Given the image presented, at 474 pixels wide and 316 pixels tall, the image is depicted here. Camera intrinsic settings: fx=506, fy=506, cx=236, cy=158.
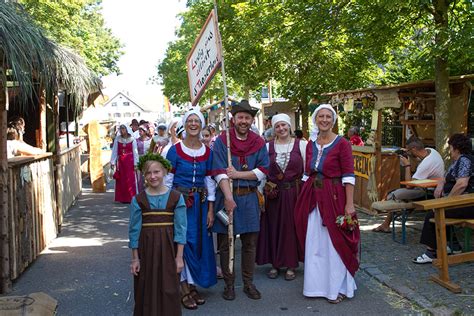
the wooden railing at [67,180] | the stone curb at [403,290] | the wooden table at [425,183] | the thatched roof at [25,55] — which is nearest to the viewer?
the stone curb at [403,290]

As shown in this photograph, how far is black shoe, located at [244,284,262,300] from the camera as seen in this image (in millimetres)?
4918

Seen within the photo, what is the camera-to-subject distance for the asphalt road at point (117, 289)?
15.3ft

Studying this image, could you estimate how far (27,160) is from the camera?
5953mm

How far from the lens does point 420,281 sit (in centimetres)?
529

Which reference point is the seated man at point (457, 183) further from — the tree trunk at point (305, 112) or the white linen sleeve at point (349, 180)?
the tree trunk at point (305, 112)

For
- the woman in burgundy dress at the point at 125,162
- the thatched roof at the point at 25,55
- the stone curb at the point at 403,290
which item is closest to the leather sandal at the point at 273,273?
the stone curb at the point at 403,290

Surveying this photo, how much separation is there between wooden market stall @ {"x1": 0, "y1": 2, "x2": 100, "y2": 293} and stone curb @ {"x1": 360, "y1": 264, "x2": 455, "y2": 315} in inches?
154

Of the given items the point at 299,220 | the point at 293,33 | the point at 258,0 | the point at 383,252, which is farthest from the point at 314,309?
the point at 258,0

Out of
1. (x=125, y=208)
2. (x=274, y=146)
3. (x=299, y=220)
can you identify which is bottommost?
(x=125, y=208)

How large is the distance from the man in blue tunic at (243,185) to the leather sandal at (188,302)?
0.36 metres

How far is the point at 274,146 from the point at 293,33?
17.2 feet

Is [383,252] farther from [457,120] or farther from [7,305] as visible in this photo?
[7,305]

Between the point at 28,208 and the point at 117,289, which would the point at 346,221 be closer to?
the point at 117,289

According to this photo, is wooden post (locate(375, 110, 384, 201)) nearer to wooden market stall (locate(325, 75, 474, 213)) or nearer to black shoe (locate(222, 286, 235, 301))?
wooden market stall (locate(325, 75, 474, 213))
